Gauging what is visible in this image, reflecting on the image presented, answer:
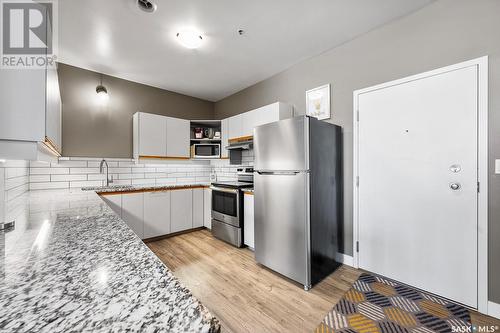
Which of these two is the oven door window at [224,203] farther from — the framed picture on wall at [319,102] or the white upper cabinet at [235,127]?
the framed picture on wall at [319,102]

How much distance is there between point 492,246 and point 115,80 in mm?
4839

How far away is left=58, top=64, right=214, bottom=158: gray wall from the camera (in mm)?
2977

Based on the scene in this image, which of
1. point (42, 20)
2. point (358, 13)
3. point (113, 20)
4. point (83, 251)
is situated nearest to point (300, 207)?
point (83, 251)

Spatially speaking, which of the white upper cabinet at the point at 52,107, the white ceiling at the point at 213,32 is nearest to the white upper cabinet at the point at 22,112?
the white upper cabinet at the point at 52,107

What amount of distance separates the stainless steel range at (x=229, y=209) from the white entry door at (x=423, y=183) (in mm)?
1529

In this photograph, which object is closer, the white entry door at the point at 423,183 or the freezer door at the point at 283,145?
the white entry door at the point at 423,183

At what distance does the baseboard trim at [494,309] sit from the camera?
Result: 157 cm

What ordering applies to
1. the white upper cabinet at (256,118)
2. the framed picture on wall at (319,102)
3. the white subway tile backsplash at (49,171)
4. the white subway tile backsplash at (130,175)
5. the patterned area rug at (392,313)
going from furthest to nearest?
the white subway tile backsplash at (130,175) < the white upper cabinet at (256,118) < the white subway tile backsplash at (49,171) < the framed picture on wall at (319,102) < the patterned area rug at (392,313)

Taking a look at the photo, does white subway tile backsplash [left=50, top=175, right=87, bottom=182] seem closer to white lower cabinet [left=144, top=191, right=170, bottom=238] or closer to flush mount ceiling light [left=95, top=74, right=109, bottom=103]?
white lower cabinet [left=144, top=191, right=170, bottom=238]

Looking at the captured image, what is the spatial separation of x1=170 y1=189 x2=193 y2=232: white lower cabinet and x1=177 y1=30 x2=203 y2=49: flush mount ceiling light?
222 centimetres

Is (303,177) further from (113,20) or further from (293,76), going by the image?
(113,20)

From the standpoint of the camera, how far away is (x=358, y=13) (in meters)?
2.00

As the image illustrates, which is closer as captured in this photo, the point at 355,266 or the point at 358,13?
the point at 358,13

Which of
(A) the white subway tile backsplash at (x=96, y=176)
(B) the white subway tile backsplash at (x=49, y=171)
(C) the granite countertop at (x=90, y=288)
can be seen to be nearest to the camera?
(C) the granite countertop at (x=90, y=288)
